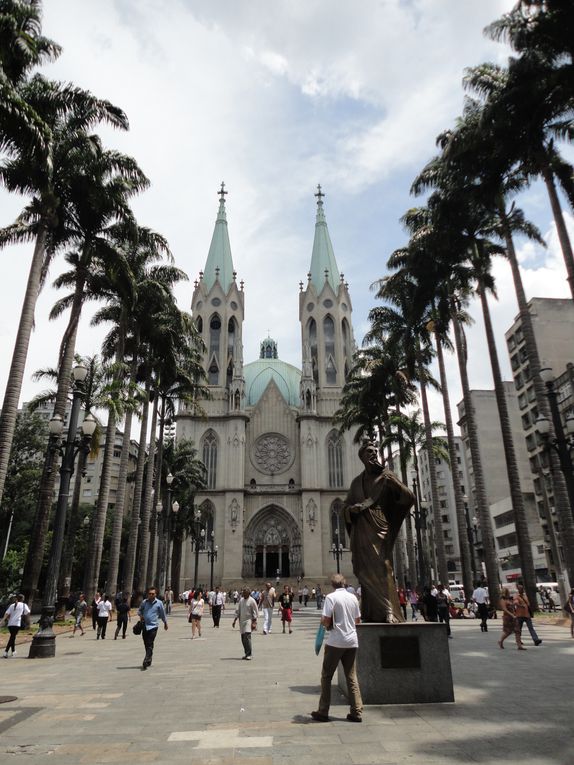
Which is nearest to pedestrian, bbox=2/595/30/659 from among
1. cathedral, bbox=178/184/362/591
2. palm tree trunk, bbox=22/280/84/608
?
palm tree trunk, bbox=22/280/84/608

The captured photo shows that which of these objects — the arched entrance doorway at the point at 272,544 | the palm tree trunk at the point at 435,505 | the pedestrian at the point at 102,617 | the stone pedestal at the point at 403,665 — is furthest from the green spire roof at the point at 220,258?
the stone pedestal at the point at 403,665

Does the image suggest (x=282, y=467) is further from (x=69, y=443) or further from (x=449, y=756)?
(x=449, y=756)

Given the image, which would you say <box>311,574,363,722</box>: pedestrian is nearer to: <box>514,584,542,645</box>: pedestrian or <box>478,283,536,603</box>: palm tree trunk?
<box>514,584,542,645</box>: pedestrian

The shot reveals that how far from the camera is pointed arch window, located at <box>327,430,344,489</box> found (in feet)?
182

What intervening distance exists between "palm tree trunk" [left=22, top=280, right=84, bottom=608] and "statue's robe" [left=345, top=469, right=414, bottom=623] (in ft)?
41.1

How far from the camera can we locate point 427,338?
101 ft

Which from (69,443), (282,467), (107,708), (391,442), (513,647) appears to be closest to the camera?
(107,708)

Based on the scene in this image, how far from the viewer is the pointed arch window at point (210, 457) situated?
→ 179 ft

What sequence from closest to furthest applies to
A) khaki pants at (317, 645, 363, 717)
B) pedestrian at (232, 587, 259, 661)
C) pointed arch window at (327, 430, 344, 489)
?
khaki pants at (317, 645, 363, 717)
pedestrian at (232, 587, 259, 661)
pointed arch window at (327, 430, 344, 489)

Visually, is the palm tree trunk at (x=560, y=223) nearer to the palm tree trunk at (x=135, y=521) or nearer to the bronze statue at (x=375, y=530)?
the bronze statue at (x=375, y=530)

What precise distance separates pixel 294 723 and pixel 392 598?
219 centimetres

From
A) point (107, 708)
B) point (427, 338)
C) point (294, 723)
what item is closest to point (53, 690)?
point (107, 708)

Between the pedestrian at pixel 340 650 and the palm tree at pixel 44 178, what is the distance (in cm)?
1225

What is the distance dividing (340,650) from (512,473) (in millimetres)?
18120
